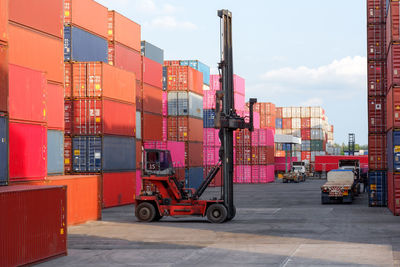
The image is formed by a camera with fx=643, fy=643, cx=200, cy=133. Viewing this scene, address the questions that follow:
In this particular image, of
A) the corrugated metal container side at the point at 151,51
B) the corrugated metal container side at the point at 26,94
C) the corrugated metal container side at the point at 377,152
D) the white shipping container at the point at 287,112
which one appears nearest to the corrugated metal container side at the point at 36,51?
the corrugated metal container side at the point at 26,94

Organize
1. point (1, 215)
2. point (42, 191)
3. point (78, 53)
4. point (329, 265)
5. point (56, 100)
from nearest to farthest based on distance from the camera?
point (1, 215) → point (329, 265) → point (42, 191) → point (56, 100) → point (78, 53)

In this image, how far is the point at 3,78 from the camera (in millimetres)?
16453

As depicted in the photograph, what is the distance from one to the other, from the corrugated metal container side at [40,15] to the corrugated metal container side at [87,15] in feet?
17.5

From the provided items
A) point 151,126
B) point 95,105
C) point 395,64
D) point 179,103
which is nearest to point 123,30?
point 95,105

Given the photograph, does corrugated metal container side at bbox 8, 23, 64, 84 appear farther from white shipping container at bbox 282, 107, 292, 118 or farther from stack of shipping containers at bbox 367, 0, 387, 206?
white shipping container at bbox 282, 107, 292, 118

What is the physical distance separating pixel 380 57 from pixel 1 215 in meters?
26.0

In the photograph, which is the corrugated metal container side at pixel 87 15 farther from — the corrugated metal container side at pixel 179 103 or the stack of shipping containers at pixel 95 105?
the corrugated metal container side at pixel 179 103

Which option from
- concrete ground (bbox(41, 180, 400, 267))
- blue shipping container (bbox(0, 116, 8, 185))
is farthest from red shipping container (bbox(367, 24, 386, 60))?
blue shipping container (bbox(0, 116, 8, 185))

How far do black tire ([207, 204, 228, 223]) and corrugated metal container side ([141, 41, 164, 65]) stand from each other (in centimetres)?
2406

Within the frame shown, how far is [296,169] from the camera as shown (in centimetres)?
8162

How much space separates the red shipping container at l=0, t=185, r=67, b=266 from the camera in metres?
15.1

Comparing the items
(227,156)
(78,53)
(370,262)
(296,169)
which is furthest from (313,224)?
(296,169)

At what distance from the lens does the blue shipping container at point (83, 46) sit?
111 feet

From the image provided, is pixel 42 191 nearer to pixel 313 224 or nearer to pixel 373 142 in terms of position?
pixel 313 224
